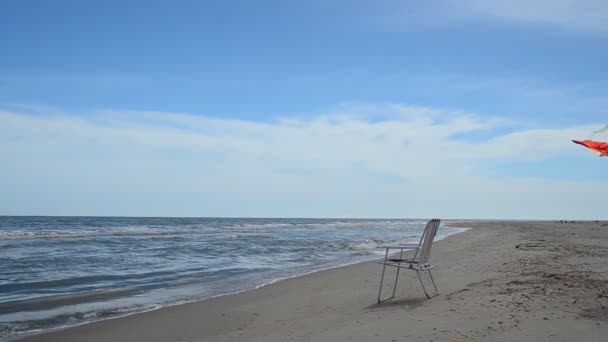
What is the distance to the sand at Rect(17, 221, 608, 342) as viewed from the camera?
498 cm

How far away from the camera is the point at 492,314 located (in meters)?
5.55

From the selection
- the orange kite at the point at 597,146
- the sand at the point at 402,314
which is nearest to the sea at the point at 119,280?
the sand at the point at 402,314

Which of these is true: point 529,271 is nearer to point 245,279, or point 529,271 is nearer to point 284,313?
point 284,313

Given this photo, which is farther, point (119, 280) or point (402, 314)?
point (119, 280)

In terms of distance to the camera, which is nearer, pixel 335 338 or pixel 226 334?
pixel 335 338

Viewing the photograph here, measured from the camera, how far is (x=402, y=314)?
20.1 ft

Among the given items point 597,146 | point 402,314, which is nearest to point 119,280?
point 402,314

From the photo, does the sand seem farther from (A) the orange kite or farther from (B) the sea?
(A) the orange kite

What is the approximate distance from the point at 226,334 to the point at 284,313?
1.31 meters

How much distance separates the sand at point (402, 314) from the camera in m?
4.98

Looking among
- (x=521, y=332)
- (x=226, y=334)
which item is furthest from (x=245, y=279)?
(x=521, y=332)

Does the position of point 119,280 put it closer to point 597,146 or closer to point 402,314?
point 402,314

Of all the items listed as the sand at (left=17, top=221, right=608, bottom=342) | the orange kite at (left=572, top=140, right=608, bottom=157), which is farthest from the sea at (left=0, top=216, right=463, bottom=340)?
the orange kite at (left=572, top=140, right=608, bottom=157)

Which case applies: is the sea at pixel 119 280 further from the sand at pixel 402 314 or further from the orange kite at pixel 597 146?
the orange kite at pixel 597 146
